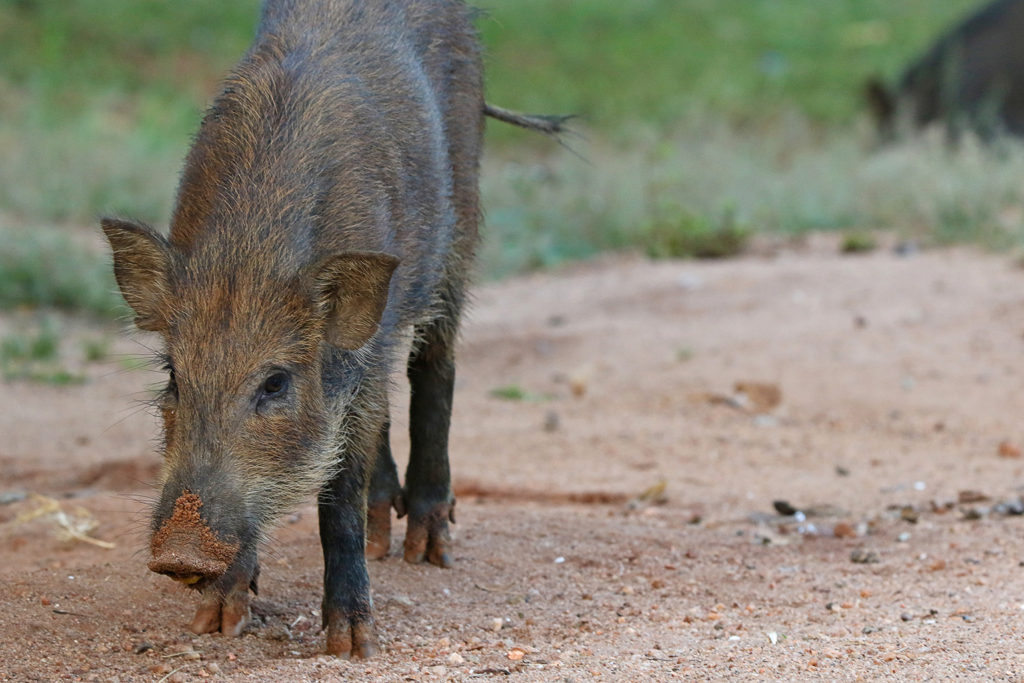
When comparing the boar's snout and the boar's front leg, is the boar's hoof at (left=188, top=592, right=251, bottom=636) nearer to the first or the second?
the boar's snout

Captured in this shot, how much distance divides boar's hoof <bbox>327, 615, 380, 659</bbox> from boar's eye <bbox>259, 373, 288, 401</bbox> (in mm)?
707

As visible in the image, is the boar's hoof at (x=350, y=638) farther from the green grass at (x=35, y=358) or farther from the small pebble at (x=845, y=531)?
the green grass at (x=35, y=358)

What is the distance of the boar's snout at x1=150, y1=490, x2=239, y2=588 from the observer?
3205mm

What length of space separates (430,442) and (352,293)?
55.5 inches

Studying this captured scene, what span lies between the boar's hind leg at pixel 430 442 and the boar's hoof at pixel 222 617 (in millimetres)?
1003

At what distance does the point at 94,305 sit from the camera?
964 centimetres

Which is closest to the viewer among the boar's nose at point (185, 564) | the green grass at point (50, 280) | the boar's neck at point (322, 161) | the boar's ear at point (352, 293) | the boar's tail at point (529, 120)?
the boar's nose at point (185, 564)

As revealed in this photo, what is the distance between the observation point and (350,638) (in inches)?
152

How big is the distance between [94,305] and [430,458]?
540cm

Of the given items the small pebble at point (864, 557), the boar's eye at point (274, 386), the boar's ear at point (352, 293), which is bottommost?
the small pebble at point (864, 557)

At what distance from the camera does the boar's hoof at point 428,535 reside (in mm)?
4836

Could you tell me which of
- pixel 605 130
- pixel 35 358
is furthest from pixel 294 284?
pixel 605 130

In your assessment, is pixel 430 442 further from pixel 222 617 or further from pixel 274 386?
pixel 274 386

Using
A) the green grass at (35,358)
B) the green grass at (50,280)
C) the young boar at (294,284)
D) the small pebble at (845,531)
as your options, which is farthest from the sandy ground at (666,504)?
the green grass at (50,280)
